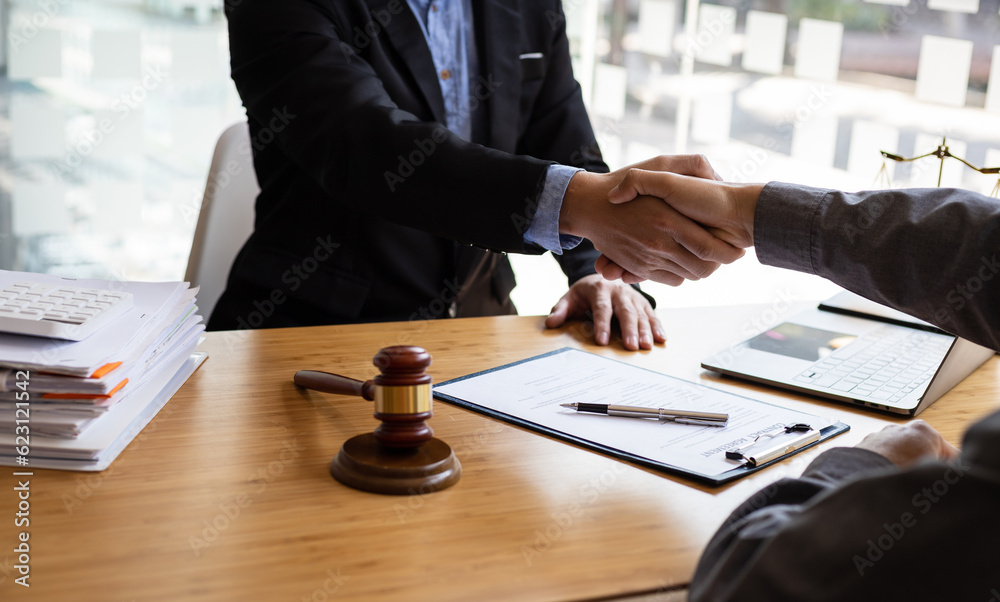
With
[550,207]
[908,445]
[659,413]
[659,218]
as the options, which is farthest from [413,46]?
[908,445]

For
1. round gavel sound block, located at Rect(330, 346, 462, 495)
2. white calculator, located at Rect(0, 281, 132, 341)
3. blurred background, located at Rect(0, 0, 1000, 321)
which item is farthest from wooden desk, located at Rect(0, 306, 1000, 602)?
blurred background, located at Rect(0, 0, 1000, 321)

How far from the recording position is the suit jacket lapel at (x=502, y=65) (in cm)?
181

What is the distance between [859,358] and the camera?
1312 millimetres

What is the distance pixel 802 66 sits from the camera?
11.5ft

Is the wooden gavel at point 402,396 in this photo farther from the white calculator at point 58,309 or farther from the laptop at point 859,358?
the laptop at point 859,358

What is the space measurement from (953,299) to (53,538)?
952mm

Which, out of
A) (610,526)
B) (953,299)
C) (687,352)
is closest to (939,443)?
(953,299)

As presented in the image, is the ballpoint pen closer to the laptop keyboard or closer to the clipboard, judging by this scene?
the clipboard

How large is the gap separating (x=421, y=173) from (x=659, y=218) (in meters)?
0.40

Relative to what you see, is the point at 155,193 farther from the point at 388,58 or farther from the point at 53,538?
the point at 53,538

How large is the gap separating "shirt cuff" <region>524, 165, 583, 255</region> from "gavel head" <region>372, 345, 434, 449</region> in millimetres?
593

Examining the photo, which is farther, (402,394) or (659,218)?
(659,218)

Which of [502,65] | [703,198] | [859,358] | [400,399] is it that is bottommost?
[859,358]

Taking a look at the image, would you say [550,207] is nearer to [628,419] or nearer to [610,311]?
[610,311]
